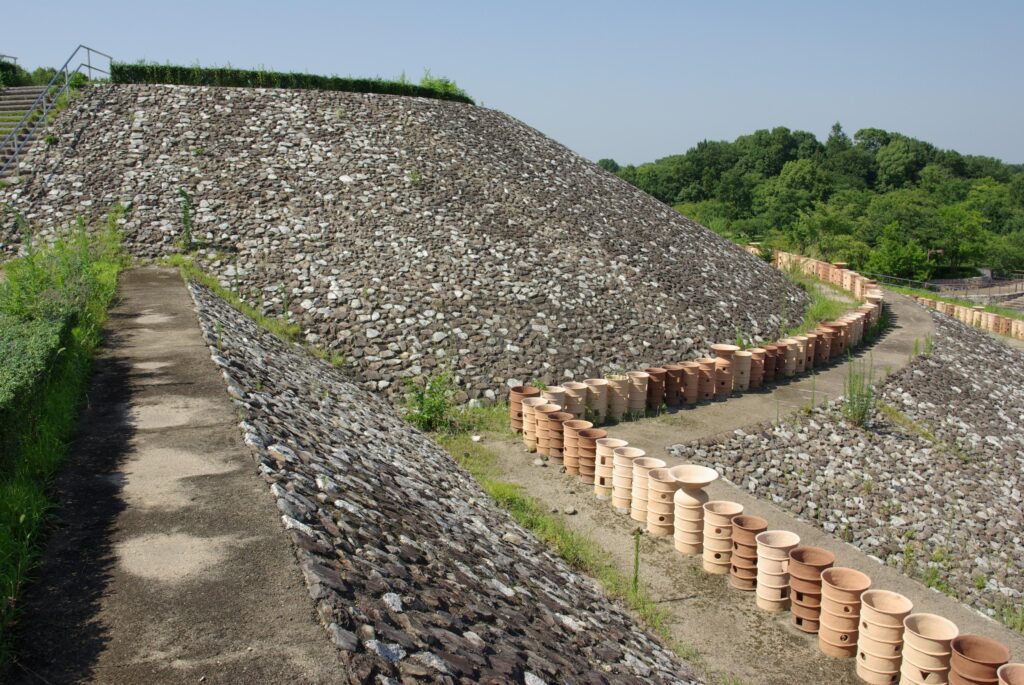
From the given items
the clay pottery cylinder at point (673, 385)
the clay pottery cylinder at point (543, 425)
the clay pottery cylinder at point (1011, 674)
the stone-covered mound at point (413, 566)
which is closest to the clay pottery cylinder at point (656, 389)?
the clay pottery cylinder at point (673, 385)

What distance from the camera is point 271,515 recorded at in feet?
14.3

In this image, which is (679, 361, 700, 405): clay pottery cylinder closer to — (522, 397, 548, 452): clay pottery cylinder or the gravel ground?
the gravel ground

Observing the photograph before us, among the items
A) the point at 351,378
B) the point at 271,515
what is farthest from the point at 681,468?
the point at 351,378

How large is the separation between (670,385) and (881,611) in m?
5.58

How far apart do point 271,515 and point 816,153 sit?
68.3m

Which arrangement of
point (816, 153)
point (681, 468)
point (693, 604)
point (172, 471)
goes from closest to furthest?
point (172, 471)
point (693, 604)
point (681, 468)
point (816, 153)

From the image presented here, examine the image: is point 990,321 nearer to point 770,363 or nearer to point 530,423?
point 770,363

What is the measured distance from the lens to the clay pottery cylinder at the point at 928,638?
471 cm

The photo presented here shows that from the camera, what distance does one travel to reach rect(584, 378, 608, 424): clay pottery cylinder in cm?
972

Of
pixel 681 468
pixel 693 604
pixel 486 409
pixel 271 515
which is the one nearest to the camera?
pixel 271 515

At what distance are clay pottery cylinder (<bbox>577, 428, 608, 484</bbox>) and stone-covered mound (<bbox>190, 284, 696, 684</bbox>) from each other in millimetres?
1267

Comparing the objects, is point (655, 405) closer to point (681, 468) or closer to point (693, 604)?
point (681, 468)

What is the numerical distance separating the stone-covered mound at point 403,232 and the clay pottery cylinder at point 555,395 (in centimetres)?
94

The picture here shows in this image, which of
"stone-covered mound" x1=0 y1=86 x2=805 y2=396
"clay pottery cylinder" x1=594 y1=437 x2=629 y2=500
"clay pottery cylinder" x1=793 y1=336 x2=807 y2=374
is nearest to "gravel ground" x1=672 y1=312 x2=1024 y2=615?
"clay pottery cylinder" x1=793 y1=336 x2=807 y2=374
